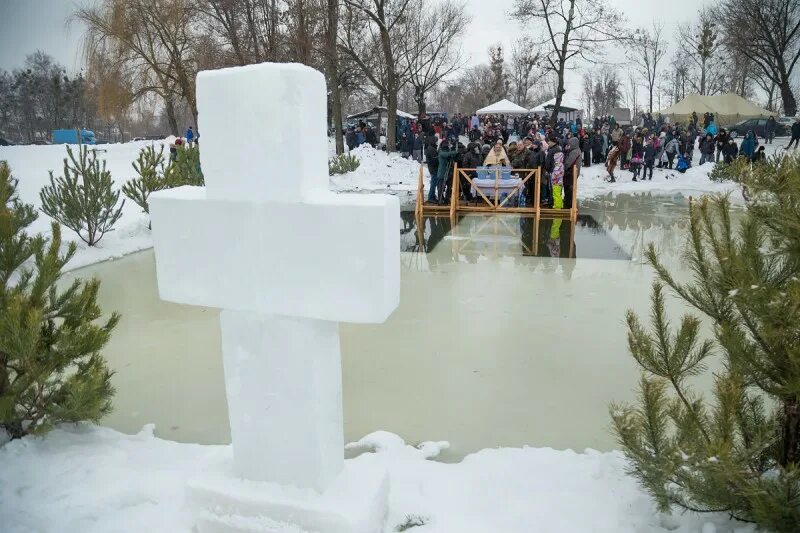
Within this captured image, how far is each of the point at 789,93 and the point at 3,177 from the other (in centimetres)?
3773

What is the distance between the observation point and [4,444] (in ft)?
9.71

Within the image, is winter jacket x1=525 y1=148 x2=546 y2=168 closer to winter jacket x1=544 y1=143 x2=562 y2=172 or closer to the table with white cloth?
winter jacket x1=544 y1=143 x2=562 y2=172

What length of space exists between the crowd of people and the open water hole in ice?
2000 mm

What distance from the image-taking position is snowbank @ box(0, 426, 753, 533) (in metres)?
2.39

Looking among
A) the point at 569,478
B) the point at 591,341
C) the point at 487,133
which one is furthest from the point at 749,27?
the point at 569,478

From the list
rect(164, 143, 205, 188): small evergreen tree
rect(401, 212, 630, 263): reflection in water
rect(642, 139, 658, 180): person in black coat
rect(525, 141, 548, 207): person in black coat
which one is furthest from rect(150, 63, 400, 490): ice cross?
rect(642, 139, 658, 180): person in black coat

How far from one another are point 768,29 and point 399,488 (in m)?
34.5

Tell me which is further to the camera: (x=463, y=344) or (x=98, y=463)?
(x=463, y=344)

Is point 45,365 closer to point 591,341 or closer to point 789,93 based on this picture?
point 591,341

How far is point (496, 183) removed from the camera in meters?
11.2

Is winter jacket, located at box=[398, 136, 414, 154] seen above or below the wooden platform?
above

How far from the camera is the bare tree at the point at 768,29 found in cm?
2752

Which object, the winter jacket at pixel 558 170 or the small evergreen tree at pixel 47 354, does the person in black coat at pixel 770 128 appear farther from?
the small evergreen tree at pixel 47 354

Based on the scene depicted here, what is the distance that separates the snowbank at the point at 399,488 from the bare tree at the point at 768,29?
29641 mm
